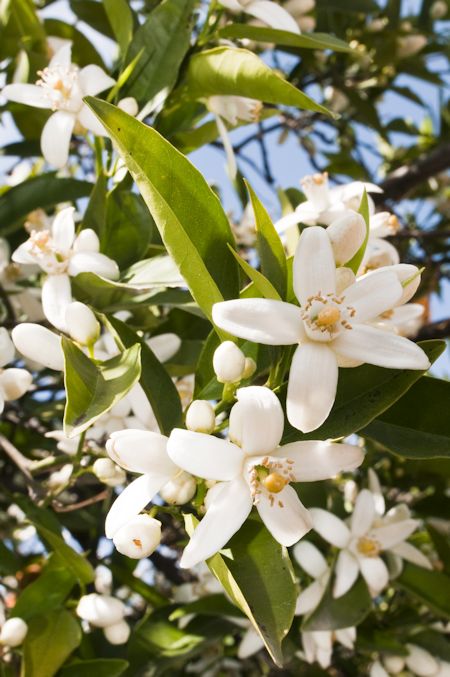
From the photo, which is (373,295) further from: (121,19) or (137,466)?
(121,19)

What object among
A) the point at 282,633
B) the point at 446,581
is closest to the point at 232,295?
the point at 282,633

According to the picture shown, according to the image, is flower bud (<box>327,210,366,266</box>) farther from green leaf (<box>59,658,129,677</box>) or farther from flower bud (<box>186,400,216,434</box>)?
green leaf (<box>59,658,129,677</box>)

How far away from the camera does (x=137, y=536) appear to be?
0.78 m

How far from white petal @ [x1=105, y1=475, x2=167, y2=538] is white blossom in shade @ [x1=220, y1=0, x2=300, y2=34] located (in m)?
0.75

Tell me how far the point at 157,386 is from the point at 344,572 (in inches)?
20.4

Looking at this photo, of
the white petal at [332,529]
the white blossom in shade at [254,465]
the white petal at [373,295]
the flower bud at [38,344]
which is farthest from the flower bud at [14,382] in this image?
the white petal at [332,529]

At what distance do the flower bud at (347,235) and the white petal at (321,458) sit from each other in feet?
0.70

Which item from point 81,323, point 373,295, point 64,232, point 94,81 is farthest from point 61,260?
point 373,295

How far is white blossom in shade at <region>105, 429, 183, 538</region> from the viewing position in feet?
2.56

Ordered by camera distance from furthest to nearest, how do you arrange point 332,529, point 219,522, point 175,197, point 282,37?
point 332,529, point 282,37, point 175,197, point 219,522

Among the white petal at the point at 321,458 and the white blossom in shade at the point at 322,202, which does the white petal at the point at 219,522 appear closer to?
the white petal at the point at 321,458

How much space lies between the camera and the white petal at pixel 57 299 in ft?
3.40

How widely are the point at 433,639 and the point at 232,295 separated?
919 mm

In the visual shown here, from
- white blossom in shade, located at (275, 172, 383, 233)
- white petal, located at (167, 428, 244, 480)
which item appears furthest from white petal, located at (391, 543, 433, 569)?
white petal, located at (167, 428, 244, 480)
